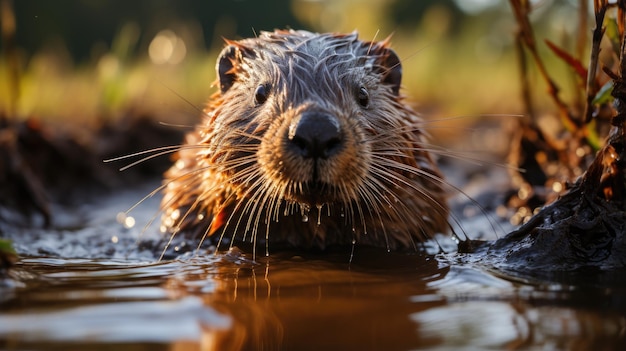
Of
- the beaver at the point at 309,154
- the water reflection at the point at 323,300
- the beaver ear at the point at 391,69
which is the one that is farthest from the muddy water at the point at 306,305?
the beaver ear at the point at 391,69

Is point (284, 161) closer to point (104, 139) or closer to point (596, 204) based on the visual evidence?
point (596, 204)

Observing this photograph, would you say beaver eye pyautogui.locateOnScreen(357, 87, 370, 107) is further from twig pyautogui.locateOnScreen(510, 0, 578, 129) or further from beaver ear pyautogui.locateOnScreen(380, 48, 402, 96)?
twig pyautogui.locateOnScreen(510, 0, 578, 129)

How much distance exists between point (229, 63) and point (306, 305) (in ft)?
5.95

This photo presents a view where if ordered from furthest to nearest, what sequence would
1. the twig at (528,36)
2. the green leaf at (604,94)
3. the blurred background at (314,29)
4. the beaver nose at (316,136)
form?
the blurred background at (314,29)
the twig at (528,36)
the green leaf at (604,94)
the beaver nose at (316,136)

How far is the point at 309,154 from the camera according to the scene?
2.71 meters

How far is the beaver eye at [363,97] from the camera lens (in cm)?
335

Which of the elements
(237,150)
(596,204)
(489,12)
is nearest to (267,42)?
(237,150)

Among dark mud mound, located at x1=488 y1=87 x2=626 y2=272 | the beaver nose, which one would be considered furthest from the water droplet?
dark mud mound, located at x1=488 y1=87 x2=626 y2=272

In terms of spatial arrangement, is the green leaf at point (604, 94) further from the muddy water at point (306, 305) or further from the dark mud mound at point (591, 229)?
the muddy water at point (306, 305)

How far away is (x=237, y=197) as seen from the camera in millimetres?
3207

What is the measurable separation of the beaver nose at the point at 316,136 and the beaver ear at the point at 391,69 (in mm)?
942

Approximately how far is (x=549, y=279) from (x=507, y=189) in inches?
96.2

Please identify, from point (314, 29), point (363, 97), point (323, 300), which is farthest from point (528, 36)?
point (314, 29)

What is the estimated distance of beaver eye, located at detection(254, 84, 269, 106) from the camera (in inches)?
130
